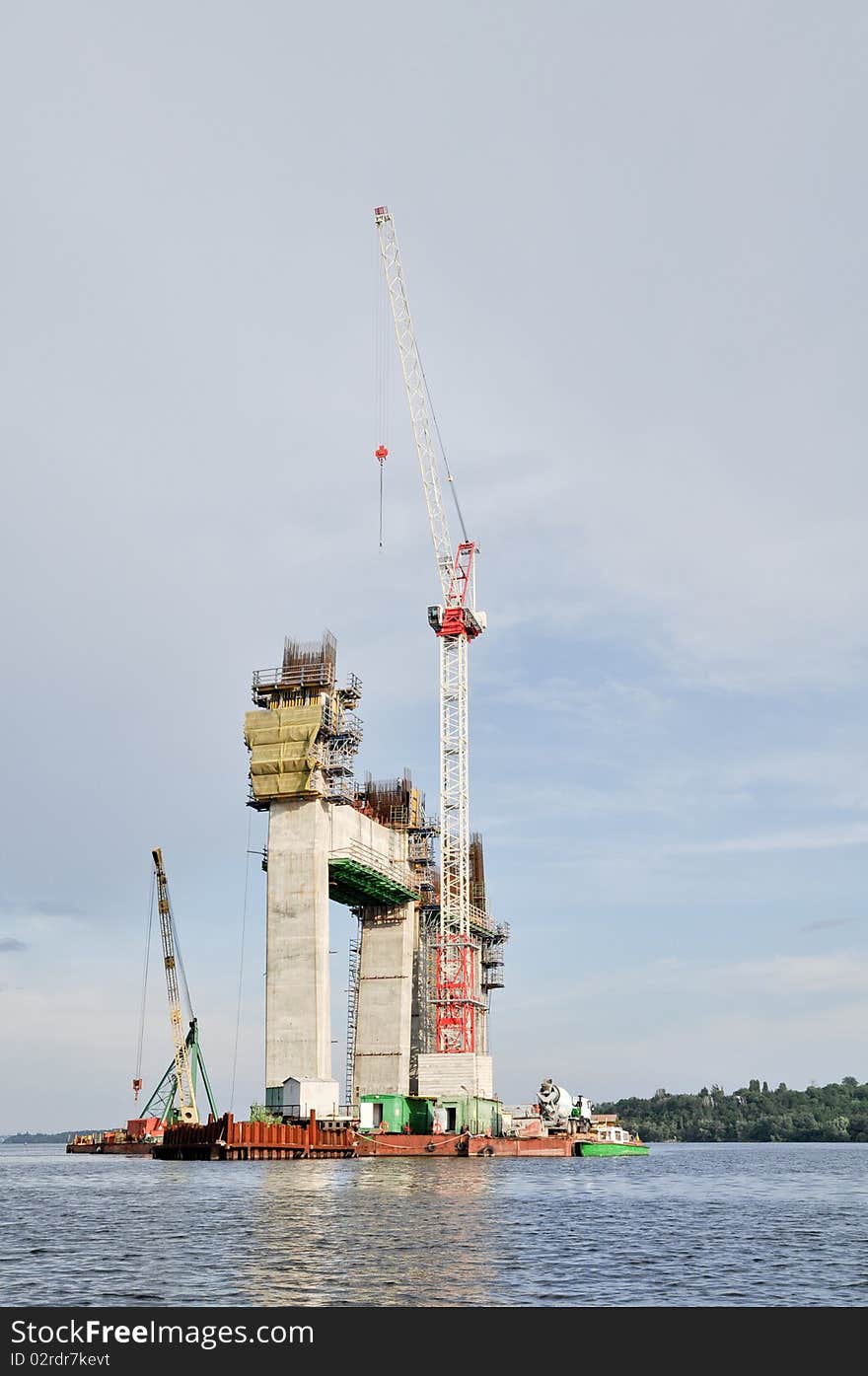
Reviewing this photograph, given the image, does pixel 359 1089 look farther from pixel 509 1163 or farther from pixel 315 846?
pixel 315 846

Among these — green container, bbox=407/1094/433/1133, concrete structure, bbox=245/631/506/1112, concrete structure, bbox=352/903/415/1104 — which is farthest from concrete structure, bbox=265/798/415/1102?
green container, bbox=407/1094/433/1133

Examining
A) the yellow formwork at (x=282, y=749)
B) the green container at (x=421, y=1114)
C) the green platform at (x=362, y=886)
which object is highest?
the yellow formwork at (x=282, y=749)

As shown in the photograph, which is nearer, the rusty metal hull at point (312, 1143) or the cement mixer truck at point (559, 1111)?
the rusty metal hull at point (312, 1143)

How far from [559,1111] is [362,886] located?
133ft

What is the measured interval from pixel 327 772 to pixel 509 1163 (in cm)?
4337

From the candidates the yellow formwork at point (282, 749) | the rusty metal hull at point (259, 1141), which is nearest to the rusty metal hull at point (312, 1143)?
the rusty metal hull at point (259, 1141)

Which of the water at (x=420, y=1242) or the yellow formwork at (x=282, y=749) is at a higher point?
the yellow formwork at (x=282, y=749)

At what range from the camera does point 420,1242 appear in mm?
52188

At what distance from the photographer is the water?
132ft

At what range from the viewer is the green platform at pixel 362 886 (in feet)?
Result: 456

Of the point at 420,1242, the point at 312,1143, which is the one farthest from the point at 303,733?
the point at 420,1242

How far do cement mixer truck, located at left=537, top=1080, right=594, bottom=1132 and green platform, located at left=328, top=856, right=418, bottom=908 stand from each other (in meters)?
29.0

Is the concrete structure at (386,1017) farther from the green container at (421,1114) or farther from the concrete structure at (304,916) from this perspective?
the concrete structure at (304,916)

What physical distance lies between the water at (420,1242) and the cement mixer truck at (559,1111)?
2405 inches
